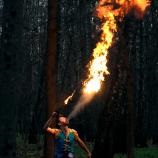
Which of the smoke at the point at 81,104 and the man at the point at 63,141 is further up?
the smoke at the point at 81,104

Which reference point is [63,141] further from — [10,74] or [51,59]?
[51,59]

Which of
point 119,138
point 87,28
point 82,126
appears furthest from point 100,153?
point 87,28

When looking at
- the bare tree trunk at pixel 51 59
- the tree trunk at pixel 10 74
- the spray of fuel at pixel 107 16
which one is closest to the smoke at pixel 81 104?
the bare tree trunk at pixel 51 59

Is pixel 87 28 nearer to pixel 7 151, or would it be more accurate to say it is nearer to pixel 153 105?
pixel 153 105

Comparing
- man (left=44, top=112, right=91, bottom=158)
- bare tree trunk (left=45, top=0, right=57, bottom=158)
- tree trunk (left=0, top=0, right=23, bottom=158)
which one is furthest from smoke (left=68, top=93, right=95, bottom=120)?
tree trunk (left=0, top=0, right=23, bottom=158)

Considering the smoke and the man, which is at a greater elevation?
the smoke

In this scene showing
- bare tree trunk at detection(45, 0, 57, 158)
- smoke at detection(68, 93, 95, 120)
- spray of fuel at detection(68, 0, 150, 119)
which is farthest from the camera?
smoke at detection(68, 93, 95, 120)

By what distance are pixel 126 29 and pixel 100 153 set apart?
474cm

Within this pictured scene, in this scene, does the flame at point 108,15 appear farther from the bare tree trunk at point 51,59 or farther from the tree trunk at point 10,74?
the tree trunk at point 10,74

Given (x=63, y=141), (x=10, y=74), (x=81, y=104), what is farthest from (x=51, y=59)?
(x=81, y=104)

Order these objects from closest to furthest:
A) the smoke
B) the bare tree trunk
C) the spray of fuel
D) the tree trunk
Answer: the tree trunk
the spray of fuel
the bare tree trunk
the smoke

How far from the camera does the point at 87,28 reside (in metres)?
45.0

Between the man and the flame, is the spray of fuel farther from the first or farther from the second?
the man

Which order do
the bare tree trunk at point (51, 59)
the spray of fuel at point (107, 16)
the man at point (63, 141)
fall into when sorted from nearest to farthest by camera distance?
the man at point (63, 141), the spray of fuel at point (107, 16), the bare tree trunk at point (51, 59)
